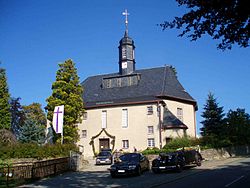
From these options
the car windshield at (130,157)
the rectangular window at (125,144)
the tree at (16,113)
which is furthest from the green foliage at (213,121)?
the tree at (16,113)

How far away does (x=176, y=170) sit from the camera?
2298cm

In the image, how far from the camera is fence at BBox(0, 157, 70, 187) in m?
18.7

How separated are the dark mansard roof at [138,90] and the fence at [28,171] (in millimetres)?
20121

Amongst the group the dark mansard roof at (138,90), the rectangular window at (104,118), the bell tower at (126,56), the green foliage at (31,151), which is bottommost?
the green foliage at (31,151)

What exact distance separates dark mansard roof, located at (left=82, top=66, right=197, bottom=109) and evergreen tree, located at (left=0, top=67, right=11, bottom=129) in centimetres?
1092

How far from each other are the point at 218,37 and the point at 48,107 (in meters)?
30.0

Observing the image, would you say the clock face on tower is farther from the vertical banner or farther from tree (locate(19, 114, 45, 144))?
the vertical banner

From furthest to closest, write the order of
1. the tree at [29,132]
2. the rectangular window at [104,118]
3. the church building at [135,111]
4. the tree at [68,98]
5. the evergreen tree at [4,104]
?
the evergreen tree at [4,104] < the rectangular window at [104,118] < the church building at [135,111] < the tree at [29,132] < the tree at [68,98]

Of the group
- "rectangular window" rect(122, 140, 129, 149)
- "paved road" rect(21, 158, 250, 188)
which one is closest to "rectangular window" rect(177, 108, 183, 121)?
"rectangular window" rect(122, 140, 129, 149)

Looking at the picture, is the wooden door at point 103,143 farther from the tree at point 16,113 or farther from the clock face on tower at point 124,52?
the tree at point 16,113

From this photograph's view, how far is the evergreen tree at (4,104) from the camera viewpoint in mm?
46469

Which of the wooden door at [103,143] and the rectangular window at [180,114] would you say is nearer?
the wooden door at [103,143]

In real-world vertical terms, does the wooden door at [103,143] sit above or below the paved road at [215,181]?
above

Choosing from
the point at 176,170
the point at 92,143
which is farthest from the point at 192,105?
the point at 176,170
